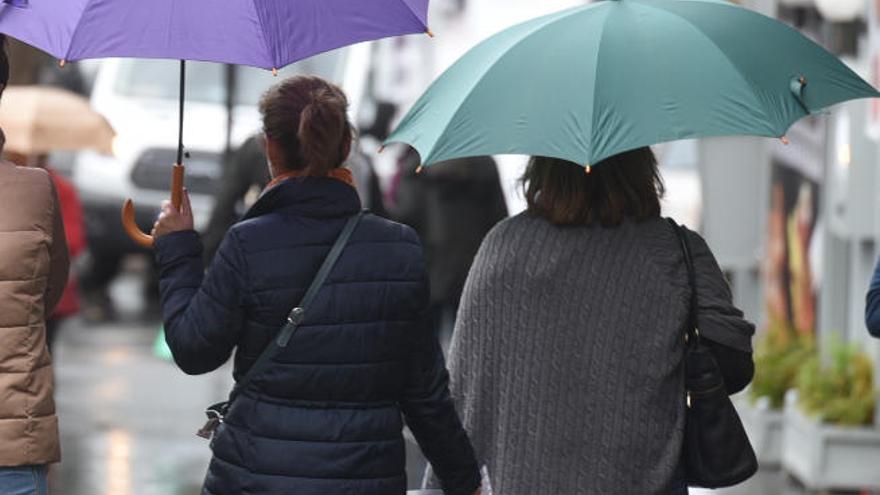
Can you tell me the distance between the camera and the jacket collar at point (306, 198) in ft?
16.7

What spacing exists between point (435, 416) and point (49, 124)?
6.28 metres

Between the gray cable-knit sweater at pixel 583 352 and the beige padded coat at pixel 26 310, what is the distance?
3.38 feet

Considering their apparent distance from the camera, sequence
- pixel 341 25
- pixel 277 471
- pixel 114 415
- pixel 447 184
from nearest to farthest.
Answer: pixel 277 471
pixel 341 25
pixel 447 184
pixel 114 415

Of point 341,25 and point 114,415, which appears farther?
point 114,415

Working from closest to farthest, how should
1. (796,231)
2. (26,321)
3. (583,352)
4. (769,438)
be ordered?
(26,321) → (583,352) → (769,438) → (796,231)

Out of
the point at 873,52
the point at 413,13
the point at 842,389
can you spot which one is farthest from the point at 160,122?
the point at 413,13

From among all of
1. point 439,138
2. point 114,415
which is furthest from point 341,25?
point 114,415

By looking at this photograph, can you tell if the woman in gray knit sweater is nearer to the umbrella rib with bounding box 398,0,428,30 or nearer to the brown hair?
the umbrella rib with bounding box 398,0,428,30

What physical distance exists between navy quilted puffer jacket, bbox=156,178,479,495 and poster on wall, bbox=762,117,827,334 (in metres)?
7.00

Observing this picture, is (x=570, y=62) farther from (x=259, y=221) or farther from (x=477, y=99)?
(x=259, y=221)

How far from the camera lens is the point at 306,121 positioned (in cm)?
506

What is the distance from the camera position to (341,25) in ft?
17.6

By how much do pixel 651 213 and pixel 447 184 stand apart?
18.3 feet

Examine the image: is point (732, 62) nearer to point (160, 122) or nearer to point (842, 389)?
point (842, 389)
